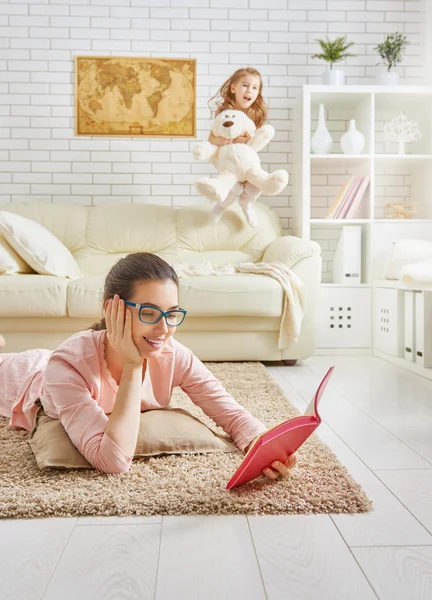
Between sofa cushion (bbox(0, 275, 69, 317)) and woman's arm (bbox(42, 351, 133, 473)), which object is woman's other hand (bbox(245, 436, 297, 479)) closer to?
woman's arm (bbox(42, 351, 133, 473))

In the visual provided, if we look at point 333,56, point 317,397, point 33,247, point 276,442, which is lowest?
point 276,442

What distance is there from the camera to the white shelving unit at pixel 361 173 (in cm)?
383

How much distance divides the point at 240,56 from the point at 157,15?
627mm

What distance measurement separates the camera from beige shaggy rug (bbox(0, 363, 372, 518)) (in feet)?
4.09

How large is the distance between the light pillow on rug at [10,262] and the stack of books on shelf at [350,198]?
1919 millimetres

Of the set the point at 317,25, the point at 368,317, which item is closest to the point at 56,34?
the point at 317,25

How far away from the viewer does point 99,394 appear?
1542 mm

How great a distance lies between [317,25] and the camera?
14.0 ft

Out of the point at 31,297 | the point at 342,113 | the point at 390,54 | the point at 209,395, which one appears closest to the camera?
the point at 209,395

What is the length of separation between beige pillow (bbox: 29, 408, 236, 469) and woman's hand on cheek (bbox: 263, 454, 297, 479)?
23 centimetres

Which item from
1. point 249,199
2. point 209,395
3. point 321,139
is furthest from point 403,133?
point 209,395

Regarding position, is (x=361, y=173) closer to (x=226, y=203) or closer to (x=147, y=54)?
(x=226, y=203)

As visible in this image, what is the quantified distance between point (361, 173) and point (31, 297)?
2333 millimetres

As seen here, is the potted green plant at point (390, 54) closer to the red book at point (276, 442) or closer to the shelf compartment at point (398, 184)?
the shelf compartment at point (398, 184)
